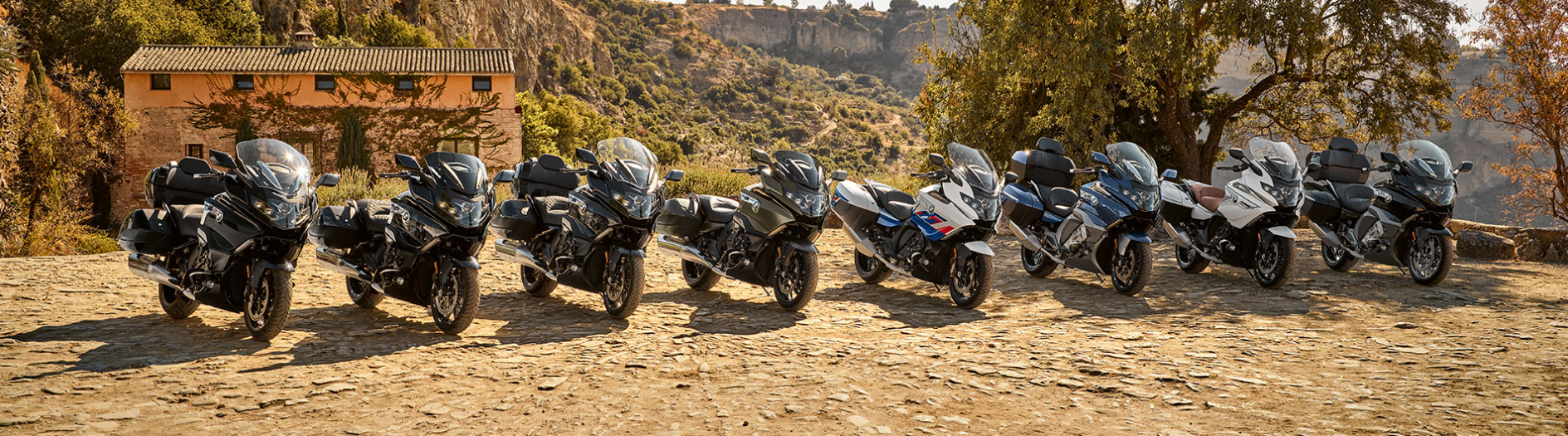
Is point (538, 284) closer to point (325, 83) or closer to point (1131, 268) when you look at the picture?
point (1131, 268)

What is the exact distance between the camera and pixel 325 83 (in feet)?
92.4

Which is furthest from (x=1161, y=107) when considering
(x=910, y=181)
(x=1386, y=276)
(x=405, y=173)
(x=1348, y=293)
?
(x=405, y=173)

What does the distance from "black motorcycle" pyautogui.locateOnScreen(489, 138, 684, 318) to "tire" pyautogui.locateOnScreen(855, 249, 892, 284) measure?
6.80 feet

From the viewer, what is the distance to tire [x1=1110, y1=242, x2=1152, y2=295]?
763cm

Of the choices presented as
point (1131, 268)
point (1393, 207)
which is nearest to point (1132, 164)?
point (1131, 268)

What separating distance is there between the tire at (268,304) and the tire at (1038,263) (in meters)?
5.86

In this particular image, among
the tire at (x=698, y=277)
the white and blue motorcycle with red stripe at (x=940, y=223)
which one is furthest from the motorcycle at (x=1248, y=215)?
the tire at (x=698, y=277)

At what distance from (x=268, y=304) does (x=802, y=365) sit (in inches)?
120

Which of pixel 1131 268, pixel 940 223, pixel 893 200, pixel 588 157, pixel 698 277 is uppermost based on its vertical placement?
pixel 588 157

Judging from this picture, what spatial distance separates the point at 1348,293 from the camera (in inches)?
320

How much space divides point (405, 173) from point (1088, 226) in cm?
530

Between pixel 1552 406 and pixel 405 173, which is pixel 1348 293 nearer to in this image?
pixel 1552 406

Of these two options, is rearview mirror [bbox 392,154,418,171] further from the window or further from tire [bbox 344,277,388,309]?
the window

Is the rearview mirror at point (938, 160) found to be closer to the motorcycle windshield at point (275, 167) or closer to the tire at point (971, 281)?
the tire at point (971, 281)
